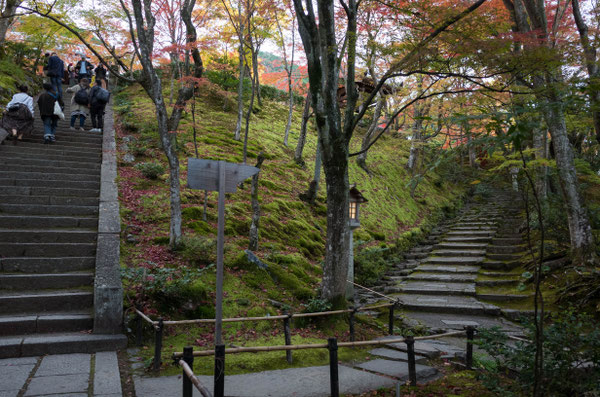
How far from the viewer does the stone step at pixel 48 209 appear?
728 centimetres

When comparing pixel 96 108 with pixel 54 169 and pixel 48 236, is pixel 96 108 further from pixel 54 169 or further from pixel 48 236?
pixel 48 236

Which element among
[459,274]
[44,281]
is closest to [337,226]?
[44,281]

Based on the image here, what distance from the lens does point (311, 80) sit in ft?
21.9

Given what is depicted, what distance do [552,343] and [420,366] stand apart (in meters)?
2.26

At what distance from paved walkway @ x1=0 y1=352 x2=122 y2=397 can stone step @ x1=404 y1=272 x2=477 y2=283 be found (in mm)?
9150

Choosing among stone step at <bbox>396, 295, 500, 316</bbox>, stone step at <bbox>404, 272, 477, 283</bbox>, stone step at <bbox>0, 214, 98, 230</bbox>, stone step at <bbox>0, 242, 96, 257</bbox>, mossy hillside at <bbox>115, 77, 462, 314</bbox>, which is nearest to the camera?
stone step at <bbox>0, 242, 96, 257</bbox>

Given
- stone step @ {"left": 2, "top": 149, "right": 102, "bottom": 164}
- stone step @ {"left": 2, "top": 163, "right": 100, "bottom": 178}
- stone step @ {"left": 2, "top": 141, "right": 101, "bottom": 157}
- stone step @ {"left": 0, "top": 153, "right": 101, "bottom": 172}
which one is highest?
stone step @ {"left": 2, "top": 141, "right": 101, "bottom": 157}

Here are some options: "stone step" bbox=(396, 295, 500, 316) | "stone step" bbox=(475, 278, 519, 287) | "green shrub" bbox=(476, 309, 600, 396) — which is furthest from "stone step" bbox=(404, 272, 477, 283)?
"green shrub" bbox=(476, 309, 600, 396)

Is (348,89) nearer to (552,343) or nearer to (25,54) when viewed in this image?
(552,343)

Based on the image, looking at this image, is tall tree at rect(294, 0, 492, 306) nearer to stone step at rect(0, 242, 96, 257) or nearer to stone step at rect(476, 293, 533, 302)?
stone step at rect(0, 242, 96, 257)

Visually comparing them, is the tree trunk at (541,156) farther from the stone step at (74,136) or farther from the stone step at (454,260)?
the stone step at (74,136)

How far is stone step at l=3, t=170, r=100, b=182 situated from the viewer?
27.6 ft

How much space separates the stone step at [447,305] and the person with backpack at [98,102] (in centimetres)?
1090

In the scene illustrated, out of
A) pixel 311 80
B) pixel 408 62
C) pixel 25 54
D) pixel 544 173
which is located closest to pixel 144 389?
pixel 311 80
